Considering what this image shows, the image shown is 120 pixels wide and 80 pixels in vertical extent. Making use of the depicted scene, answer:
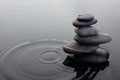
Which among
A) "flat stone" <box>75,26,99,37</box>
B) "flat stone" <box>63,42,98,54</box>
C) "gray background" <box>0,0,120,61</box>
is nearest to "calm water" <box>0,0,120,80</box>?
"gray background" <box>0,0,120,61</box>

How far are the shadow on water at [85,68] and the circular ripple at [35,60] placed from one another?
0.04 m

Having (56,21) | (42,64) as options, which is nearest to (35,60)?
(42,64)

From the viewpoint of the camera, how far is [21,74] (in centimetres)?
142

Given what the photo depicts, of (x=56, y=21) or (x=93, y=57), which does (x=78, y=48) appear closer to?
(x=93, y=57)

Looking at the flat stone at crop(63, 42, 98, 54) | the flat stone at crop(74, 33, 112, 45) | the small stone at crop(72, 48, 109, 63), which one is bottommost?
the small stone at crop(72, 48, 109, 63)

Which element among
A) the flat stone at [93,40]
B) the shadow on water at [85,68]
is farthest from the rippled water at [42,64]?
the flat stone at [93,40]

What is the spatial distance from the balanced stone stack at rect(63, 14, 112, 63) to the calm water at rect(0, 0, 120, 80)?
80 millimetres

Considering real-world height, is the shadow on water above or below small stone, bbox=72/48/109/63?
below

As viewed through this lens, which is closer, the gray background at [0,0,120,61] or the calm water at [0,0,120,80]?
the calm water at [0,0,120,80]

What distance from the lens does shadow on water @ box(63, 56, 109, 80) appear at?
1.37m

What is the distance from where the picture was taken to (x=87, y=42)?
1437 mm

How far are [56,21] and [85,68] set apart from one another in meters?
0.81

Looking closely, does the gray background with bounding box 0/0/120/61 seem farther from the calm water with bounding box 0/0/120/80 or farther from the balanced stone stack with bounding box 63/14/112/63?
the balanced stone stack with bounding box 63/14/112/63

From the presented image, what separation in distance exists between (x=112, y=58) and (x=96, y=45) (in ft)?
0.53
